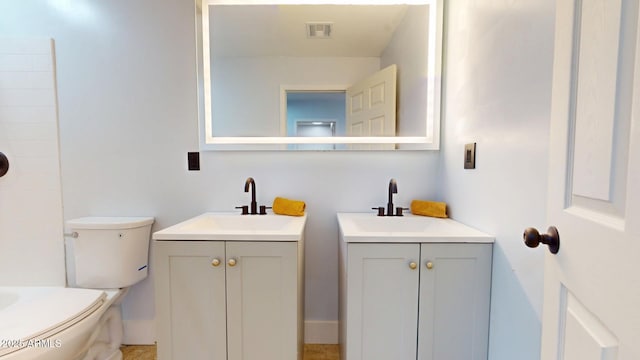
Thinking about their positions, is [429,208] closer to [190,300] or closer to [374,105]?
[374,105]

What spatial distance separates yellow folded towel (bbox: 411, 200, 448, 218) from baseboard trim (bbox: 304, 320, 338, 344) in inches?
33.8

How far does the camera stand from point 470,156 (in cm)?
126

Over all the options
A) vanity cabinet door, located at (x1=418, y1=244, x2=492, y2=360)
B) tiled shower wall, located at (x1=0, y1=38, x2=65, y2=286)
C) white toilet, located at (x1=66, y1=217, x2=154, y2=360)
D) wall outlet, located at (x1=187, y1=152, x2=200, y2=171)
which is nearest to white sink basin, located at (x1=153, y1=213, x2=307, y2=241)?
wall outlet, located at (x1=187, y1=152, x2=200, y2=171)

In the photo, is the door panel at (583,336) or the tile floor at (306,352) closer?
the door panel at (583,336)

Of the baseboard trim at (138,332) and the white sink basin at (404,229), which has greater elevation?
the white sink basin at (404,229)

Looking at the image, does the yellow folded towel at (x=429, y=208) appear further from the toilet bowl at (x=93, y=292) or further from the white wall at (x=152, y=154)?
the toilet bowl at (x=93, y=292)

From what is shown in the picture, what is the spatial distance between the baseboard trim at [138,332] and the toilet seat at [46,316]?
1.50 feet

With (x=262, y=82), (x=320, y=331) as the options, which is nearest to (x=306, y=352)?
(x=320, y=331)

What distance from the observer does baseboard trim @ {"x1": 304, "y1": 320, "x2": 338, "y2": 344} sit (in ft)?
5.59

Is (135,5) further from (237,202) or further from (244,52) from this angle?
(237,202)

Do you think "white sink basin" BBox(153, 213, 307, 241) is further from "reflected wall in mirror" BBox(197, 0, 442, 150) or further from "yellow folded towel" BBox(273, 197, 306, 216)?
"reflected wall in mirror" BBox(197, 0, 442, 150)

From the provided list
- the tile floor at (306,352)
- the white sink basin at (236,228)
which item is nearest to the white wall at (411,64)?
the white sink basin at (236,228)

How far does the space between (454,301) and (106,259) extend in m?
1.72

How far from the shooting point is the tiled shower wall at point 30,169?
153cm
